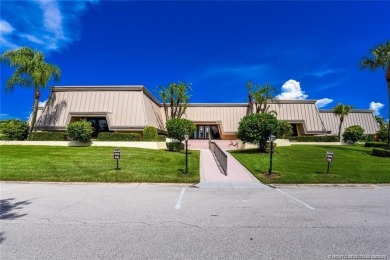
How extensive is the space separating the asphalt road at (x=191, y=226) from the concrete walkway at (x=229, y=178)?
2.90 metres

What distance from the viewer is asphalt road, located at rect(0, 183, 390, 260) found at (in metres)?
4.77

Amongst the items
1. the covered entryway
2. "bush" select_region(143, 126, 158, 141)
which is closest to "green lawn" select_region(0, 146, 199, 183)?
"bush" select_region(143, 126, 158, 141)

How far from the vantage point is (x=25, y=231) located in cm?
579

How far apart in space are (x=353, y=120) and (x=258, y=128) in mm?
28044

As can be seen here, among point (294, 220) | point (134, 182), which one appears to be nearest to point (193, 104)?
point (134, 182)

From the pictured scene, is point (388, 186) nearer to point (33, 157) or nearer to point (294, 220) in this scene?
point (294, 220)

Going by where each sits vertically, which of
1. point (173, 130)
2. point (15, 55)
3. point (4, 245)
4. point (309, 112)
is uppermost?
point (15, 55)

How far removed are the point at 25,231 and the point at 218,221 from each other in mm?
4332

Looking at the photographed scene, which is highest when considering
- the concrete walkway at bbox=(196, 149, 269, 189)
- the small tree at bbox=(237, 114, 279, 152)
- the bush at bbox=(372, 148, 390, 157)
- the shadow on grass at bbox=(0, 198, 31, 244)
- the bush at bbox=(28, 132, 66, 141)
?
the small tree at bbox=(237, 114, 279, 152)

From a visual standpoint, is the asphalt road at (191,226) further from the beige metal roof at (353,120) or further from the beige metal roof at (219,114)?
the beige metal roof at (353,120)

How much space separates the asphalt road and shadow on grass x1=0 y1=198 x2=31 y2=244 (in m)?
0.02

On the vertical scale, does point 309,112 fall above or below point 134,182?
above

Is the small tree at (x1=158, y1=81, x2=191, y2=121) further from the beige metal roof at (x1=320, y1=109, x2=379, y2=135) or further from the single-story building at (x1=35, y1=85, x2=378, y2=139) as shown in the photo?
the beige metal roof at (x1=320, y1=109, x2=379, y2=135)

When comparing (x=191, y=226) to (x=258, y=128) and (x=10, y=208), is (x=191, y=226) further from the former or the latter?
(x=258, y=128)
